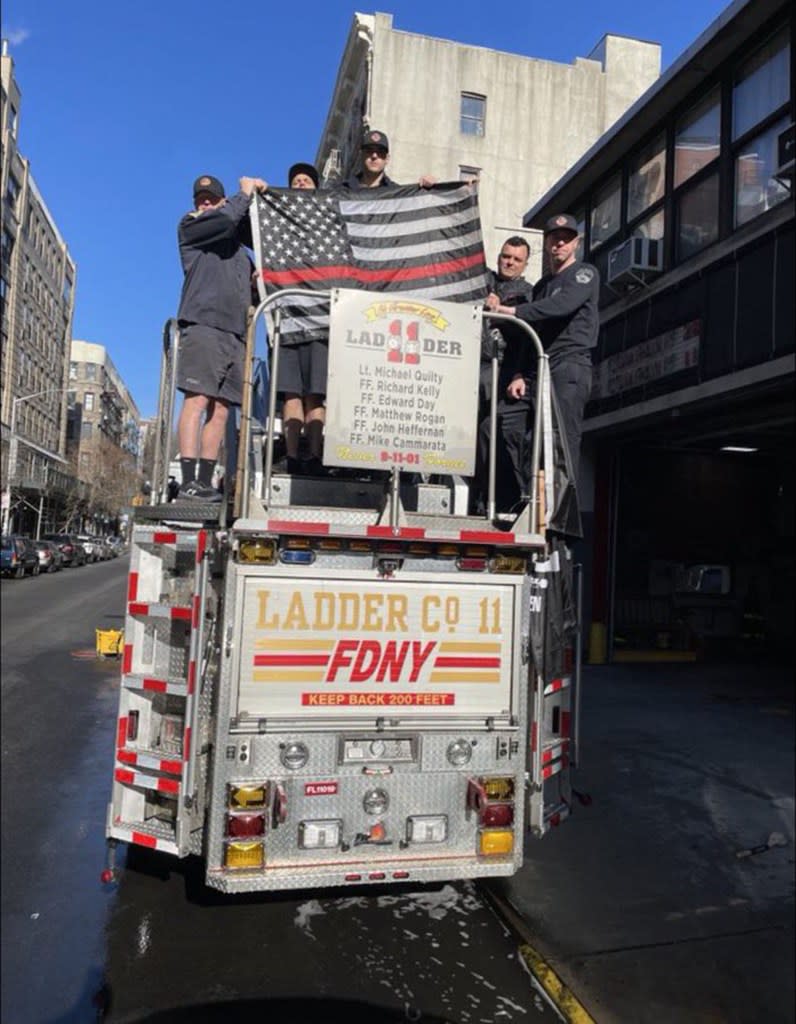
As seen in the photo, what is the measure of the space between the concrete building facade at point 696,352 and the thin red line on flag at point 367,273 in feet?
17.2

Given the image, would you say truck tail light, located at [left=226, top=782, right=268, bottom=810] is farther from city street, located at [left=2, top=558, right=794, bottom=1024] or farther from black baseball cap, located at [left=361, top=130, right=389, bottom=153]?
black baseball cap, located at [left=361, top=130, right=389, bottom=153]

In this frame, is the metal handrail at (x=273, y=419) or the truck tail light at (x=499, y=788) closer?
the metal handrail at (x=273, y=419)

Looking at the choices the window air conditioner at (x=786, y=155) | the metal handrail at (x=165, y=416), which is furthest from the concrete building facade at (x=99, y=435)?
the metal handrail at (x=165, y=416)

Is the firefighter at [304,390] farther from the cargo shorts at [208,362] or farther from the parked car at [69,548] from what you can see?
the parked car at [69,548]

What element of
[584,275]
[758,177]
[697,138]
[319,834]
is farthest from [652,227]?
[319,834]

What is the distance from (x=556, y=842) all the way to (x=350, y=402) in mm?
4023

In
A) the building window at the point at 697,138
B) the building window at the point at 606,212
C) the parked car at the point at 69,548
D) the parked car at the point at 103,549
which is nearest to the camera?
the building window at the point at 697,138

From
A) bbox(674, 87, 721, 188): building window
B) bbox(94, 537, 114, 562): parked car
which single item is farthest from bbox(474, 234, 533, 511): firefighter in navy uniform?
bbox(94, 537, 114, 562): parked car

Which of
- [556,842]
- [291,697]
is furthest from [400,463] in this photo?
[556,842]

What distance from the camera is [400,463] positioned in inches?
136

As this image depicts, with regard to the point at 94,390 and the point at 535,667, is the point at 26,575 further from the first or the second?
the point at 94,390

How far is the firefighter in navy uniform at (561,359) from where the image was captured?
429 centimetres

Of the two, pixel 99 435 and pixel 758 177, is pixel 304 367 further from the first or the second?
pixel 99 435

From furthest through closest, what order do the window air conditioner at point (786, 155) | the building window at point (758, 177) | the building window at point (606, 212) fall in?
the building window at point (606, 212) < the building window at point (758, 177) < the window air conditioner at point (786, 155)
